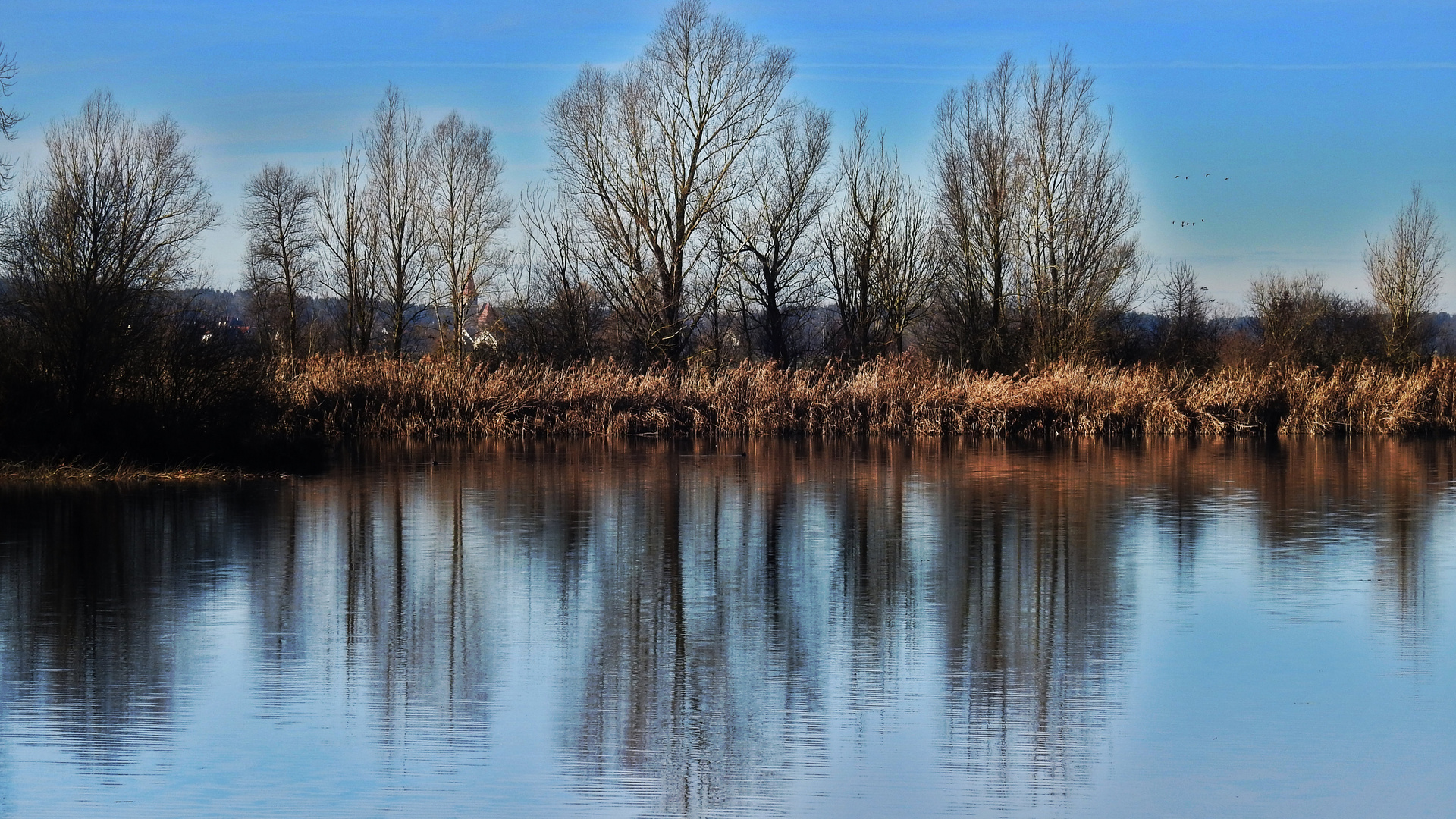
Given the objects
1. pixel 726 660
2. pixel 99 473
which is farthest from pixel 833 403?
pixel 726 660

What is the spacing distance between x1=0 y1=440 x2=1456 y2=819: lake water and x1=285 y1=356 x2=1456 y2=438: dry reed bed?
42.2 ft

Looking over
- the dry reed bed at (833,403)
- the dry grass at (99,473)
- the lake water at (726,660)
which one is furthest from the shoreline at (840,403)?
the lake water at (726,660)

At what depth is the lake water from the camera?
5332mm

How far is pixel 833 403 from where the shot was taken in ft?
93.7

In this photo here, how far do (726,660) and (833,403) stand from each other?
21.4m

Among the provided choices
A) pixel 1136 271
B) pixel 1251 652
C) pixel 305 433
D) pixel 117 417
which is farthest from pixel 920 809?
pixel 1136 271

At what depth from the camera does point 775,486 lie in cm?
1673

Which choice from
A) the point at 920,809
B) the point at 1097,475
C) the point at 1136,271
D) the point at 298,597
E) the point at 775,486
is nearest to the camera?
the point at 920,809

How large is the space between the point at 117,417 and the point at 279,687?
13079 millimetres

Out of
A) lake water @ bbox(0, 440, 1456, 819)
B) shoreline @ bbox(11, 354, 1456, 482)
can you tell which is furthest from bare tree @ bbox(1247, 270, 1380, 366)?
lake water @ bbox(0, 440, 1456, 819)

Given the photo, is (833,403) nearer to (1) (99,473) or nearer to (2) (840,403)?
(2) (840,403)

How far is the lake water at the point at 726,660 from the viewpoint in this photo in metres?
5.33

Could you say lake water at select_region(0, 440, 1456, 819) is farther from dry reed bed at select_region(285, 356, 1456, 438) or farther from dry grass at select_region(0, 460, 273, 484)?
dry reed bed at select_region(285, 356, 1456, 438)

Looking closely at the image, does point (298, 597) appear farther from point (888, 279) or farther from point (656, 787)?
point (888, 279)
